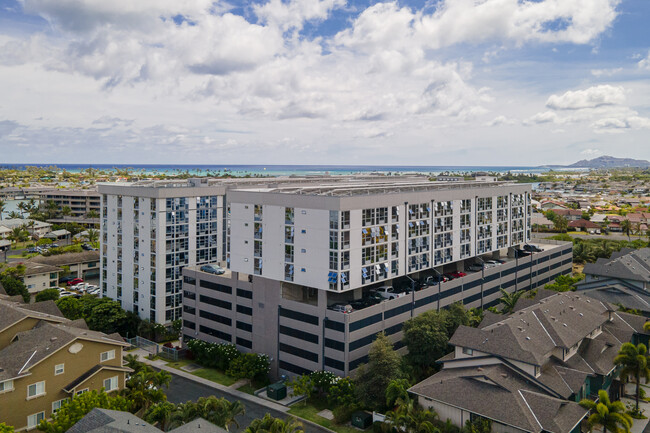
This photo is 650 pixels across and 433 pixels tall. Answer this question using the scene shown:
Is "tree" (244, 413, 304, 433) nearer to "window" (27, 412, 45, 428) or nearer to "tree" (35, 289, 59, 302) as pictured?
"window" (27, 412, 45, 428)

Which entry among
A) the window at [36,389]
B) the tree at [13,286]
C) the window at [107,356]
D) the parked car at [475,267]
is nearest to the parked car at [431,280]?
the parked car at [475,267]

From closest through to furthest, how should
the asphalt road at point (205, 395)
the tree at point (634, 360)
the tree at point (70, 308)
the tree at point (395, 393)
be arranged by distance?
the tree at point (395, 393), the tree at point (634, 360), the asphalt road at point (205, 395), the tree at point (70, 308)

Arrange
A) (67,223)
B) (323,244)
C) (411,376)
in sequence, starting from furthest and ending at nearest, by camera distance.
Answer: (67,223)
(323,244)
(411,376)

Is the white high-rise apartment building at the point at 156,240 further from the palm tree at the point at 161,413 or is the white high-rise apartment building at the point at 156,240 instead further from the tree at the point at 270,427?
the tree at the point at 270,427

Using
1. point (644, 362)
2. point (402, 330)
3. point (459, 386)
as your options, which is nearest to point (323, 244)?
point (402, 330)

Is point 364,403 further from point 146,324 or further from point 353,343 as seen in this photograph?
point 146,324

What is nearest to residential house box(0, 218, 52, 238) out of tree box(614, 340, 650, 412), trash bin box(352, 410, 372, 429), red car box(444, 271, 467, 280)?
red car box(444, 271, 467, 280)

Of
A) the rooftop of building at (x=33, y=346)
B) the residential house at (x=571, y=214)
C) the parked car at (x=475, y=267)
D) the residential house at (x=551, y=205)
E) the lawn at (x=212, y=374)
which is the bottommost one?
the lawn at (x=212, y=374)
